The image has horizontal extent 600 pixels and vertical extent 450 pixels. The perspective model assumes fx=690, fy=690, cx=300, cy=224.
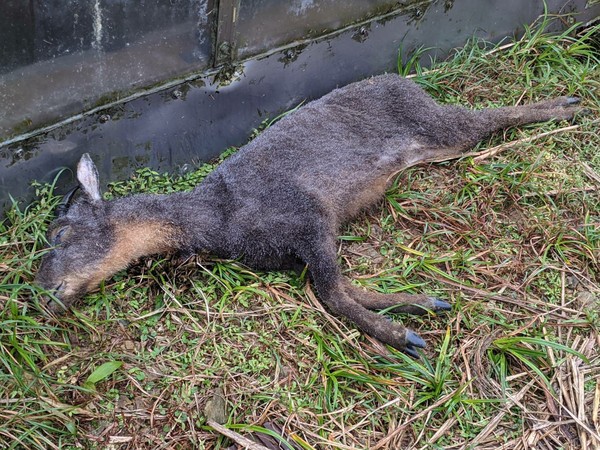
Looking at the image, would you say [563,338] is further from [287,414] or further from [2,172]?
[2,172]

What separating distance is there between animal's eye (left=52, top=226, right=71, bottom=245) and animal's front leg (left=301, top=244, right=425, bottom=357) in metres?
1.47

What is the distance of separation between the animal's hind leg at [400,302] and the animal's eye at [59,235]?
1.76 metres

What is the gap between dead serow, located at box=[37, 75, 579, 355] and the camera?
413 cm

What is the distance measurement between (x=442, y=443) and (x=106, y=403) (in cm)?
178

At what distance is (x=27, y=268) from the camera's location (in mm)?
4152

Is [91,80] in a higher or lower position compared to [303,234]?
higher

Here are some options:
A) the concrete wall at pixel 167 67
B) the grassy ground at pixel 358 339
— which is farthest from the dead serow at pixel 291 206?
the concrete wall at pixel 167 67

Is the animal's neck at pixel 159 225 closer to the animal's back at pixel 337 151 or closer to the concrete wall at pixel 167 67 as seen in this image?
the animal's back at pixel 337 151

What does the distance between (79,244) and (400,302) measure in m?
1.98

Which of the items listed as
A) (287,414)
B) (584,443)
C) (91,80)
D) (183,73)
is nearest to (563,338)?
(584,443)

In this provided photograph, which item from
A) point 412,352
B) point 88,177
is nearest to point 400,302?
point 412,352

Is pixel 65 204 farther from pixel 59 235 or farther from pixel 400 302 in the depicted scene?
pixel 400 302

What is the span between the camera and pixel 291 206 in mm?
4355

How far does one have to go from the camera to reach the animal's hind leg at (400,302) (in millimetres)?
4082
